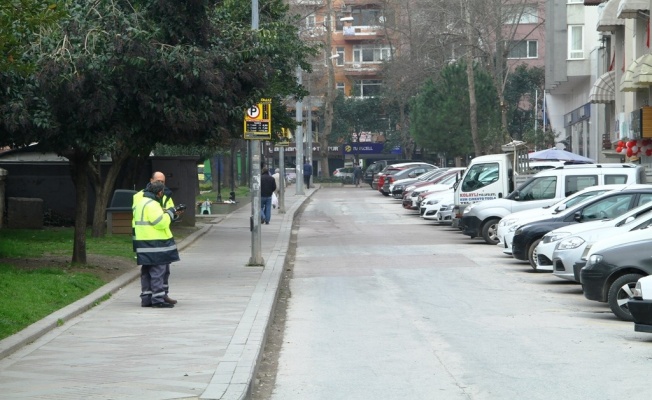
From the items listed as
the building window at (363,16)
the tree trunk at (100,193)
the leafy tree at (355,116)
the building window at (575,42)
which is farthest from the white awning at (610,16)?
the building window at (363,16)

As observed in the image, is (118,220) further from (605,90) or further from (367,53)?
(367,53)

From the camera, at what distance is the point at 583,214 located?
20.4 m

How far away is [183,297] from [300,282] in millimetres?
3943

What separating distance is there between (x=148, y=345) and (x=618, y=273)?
629 centimetres

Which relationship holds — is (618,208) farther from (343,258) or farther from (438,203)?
(438,203)

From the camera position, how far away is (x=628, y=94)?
42.1 metres

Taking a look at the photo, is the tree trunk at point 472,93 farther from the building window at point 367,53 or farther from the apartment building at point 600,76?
the building window at point 367,53

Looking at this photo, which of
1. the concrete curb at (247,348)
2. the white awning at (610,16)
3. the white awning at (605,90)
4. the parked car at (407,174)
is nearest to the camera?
→ the concrete curb at (247,348)

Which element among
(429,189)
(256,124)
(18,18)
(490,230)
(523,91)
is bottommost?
(490,230)

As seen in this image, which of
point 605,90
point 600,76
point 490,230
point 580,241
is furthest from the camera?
point 600,76

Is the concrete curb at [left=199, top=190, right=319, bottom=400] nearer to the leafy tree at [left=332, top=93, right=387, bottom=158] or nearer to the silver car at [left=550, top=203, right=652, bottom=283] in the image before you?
the silver car at [left=550, top=203, right=652, bottom=283]

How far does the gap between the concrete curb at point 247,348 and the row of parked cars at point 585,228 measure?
4.18 metres

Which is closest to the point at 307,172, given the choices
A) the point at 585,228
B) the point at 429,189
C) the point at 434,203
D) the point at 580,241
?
the point at 429,189

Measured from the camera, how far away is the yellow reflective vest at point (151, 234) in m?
15.0
